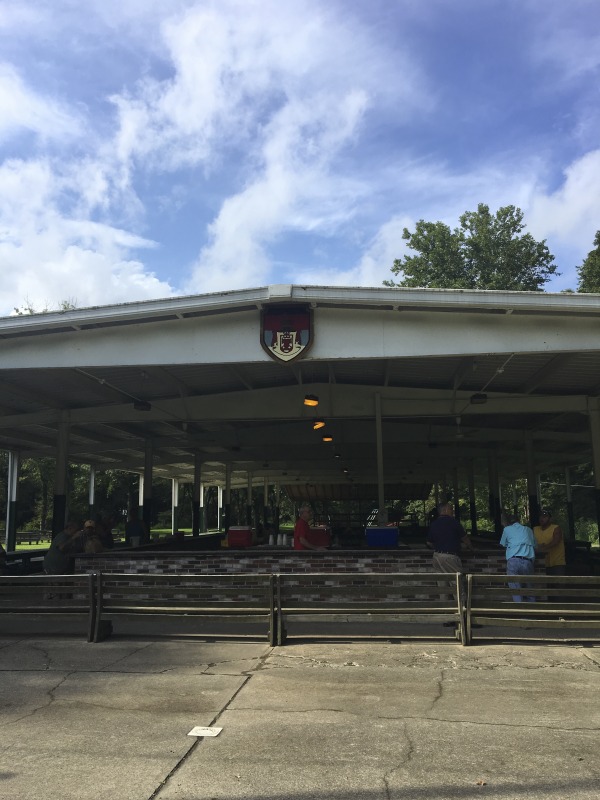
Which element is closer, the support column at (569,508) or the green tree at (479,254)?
the support column at (569,508)

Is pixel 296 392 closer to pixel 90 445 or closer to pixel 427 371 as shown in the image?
pixel 427 371

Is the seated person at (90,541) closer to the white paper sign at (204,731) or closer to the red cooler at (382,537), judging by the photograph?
the red cooler at (382,537)

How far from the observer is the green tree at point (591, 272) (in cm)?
4122

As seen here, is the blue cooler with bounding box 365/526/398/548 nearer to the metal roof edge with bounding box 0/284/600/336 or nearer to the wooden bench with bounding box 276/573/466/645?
the wooden bench with bounding box 276/573/466/645

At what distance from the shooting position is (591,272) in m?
42.5

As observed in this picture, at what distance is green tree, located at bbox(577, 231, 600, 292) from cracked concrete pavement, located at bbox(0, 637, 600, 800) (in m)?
37.6

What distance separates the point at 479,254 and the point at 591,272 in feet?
22.7

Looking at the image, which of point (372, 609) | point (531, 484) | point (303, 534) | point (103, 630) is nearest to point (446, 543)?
point (372, 609)

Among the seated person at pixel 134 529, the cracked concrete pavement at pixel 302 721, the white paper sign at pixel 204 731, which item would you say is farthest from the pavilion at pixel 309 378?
the white paper sign at pixel 204 731

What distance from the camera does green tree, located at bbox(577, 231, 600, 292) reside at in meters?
41.2

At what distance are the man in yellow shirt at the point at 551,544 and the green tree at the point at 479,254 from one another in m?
35.4

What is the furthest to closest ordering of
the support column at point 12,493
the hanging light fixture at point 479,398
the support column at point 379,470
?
the support column at point 12,493
the hanging light fixture at point 479,398
the support column at point 379,470

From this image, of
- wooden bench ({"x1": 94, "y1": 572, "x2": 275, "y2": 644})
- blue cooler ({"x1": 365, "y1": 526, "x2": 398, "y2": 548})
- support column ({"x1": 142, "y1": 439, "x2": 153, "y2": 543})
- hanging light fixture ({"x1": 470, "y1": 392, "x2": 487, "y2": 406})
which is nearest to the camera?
wooden bench ({"x1": 94, "y1": 572, "x2": 275, "y2": 644})

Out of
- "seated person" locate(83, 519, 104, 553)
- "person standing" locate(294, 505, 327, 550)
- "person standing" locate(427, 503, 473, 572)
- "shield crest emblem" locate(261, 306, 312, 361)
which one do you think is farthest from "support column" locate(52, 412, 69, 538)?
"person standing" locate(427, 503, 473, 572)
